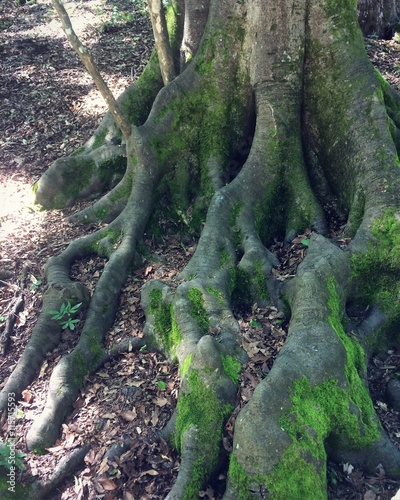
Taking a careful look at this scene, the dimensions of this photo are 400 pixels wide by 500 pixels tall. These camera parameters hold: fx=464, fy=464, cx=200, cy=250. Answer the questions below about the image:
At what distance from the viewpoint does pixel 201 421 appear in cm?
398

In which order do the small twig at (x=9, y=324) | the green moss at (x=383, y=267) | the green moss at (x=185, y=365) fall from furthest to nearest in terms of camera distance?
the small twig at (x=9, y=324) < the green moss at (x=383, y=267) < the green moss at (x=185, y=365)

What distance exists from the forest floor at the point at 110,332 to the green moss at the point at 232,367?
0.28 ft

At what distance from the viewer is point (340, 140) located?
19.9 ft

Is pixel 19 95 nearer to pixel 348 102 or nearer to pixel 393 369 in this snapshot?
A: pixel 348 102

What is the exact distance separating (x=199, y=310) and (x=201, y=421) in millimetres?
1206

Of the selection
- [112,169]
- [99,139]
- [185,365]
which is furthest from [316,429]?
[99,139]

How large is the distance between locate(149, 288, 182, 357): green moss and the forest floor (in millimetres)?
249

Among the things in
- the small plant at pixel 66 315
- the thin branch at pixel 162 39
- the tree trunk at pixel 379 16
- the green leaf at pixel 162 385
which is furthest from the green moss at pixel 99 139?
the tree trunk at pixel 379 16

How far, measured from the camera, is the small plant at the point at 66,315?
18.0ft

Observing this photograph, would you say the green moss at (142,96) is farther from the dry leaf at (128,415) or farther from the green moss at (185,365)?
the dry leaf at (128,415)

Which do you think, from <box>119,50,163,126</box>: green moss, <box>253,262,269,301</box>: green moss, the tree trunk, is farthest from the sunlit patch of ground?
the tree trunk

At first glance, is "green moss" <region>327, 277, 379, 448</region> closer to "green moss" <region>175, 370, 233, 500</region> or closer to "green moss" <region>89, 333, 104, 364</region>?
"green moss" <region>175, 370, 233, 500</region>

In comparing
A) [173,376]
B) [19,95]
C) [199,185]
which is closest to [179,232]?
[199,185]

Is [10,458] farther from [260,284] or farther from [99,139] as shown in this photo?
[99,139]
